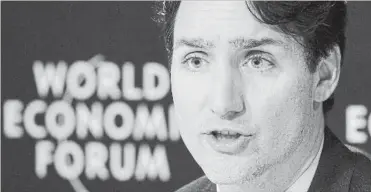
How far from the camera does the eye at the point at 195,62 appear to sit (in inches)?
47.4

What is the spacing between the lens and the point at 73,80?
1.49 meters

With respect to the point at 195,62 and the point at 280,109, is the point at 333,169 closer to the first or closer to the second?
the point at 280,109

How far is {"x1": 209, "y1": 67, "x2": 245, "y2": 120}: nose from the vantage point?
1172 millimetres

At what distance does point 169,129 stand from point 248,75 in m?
0.33

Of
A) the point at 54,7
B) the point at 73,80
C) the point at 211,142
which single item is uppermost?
the point at 54,7

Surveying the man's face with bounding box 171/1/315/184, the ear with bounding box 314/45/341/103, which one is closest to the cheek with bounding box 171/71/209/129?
the man's face with bounding box 171/1/315/184

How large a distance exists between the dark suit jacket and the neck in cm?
2

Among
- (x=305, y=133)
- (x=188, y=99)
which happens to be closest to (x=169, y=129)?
(x=188, y=99)

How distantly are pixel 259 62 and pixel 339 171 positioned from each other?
0.81ft

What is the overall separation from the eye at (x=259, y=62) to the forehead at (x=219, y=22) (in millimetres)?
37

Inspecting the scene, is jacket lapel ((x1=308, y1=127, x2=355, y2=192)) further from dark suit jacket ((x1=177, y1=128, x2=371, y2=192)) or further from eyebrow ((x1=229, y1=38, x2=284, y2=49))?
eyebrow ((x1=229, y1=38, x2=284, y2=49))

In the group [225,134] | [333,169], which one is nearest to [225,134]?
[225,134]

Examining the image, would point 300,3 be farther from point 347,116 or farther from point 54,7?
point 54,7

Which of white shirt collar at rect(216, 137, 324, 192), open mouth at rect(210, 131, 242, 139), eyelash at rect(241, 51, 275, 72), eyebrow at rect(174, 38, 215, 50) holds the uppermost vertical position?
eyebrow at rect(174, 38, 215, 50)
